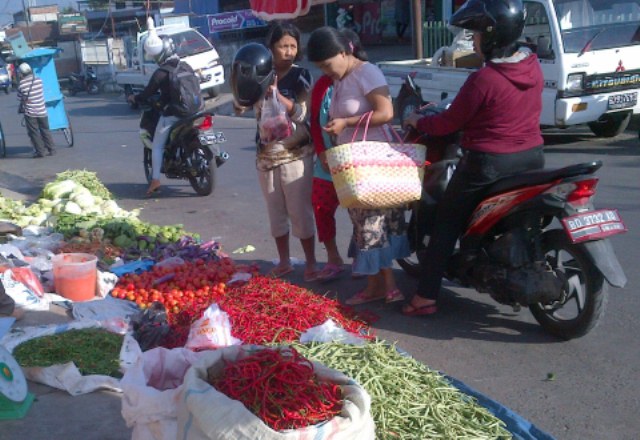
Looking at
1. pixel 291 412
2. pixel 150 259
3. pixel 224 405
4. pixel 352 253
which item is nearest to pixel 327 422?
pixel 291 412

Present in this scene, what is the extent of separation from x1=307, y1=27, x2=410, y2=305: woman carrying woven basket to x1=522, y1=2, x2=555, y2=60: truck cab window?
6.49m

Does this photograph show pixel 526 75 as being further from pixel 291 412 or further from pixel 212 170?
pixel 212 170

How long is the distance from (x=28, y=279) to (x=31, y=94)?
31.7 ft

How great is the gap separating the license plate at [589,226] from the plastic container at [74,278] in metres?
3.49

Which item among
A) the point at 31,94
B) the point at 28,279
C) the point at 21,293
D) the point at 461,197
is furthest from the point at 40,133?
the point at 461,197

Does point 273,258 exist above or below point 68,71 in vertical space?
above

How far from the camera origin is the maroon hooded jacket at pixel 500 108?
4.76 metres

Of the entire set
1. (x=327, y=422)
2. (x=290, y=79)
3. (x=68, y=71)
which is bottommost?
(x=68, y=71)

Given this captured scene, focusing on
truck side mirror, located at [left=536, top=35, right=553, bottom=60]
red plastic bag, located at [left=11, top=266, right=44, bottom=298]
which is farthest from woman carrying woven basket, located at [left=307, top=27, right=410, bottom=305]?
truck side mirror, located at [left=536, top=35, right=553, bottom=60]

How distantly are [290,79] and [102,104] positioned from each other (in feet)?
83.4

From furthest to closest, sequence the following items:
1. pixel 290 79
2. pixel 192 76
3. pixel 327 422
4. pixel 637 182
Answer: pixel 192 76 → pixel 637 182 → pixel 290 79 → pixel 327 422

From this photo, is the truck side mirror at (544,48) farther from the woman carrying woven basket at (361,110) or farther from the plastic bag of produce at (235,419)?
the plastic bag of produce at (235,419)

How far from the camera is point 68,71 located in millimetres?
50406

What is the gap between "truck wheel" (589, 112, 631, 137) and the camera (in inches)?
483
